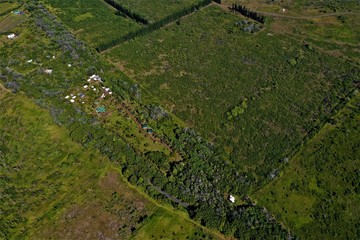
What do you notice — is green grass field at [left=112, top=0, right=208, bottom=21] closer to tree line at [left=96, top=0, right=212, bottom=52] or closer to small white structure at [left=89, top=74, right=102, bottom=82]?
tree line at [left=96, top=0, right=212, bottom=52]

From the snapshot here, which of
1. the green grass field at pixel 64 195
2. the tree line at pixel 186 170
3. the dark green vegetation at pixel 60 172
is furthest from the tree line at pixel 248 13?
the green grass field at pixel 64 195

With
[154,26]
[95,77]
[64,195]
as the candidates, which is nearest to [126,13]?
[154,26]

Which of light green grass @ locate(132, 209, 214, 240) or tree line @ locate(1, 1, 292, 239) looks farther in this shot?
tree line @ locate(1, 1, 292, 239)

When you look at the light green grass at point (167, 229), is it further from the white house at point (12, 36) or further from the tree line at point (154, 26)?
the white house at point (12, 36)

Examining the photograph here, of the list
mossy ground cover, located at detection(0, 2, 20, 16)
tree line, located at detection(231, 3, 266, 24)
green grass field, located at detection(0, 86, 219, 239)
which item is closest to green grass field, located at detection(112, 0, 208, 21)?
tree line, located at detection(231, 3, 266, 24)

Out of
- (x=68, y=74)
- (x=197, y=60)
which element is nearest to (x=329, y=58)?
(x=197, y=60)
